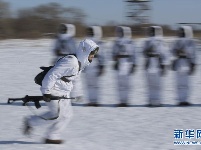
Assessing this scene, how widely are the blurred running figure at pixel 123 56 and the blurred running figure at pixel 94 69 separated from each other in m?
0.33

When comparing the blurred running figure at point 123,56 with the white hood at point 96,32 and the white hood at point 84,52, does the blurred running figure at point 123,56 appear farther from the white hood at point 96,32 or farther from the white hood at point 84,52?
the white hood at point 84,52

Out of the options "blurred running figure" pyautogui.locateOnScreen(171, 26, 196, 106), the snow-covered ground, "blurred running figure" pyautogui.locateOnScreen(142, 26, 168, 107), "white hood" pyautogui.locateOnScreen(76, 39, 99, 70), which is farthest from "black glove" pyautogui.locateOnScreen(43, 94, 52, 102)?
"blurred running figure" pyautogui.locateOnScreen(171, 26, 196, 106)

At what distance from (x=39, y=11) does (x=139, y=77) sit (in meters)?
38.7

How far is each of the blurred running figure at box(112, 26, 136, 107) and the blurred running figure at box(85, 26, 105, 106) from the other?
326 millimetres

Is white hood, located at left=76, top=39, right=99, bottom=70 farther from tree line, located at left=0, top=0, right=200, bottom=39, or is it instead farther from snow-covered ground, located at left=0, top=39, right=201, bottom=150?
tree line, located at left=0, top=0, right=200, bottom=39

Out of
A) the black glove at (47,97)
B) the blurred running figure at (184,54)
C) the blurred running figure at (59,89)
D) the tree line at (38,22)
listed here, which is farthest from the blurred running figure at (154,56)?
the tree line at (38,22)

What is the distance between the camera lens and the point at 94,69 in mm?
10875

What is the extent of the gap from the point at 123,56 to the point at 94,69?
70cm

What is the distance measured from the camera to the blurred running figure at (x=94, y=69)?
10.7 metres

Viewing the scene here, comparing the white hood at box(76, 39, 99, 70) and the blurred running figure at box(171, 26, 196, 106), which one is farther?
the blurred running figure at box(171, 26, 196, 106)

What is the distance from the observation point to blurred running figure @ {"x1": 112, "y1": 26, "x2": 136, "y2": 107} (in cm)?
1074

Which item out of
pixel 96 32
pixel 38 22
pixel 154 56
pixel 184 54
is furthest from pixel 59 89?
pixel 38 22

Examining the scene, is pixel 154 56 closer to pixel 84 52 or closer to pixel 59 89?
pixel 84 52

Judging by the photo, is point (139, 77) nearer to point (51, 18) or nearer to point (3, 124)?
point (3, 124)
